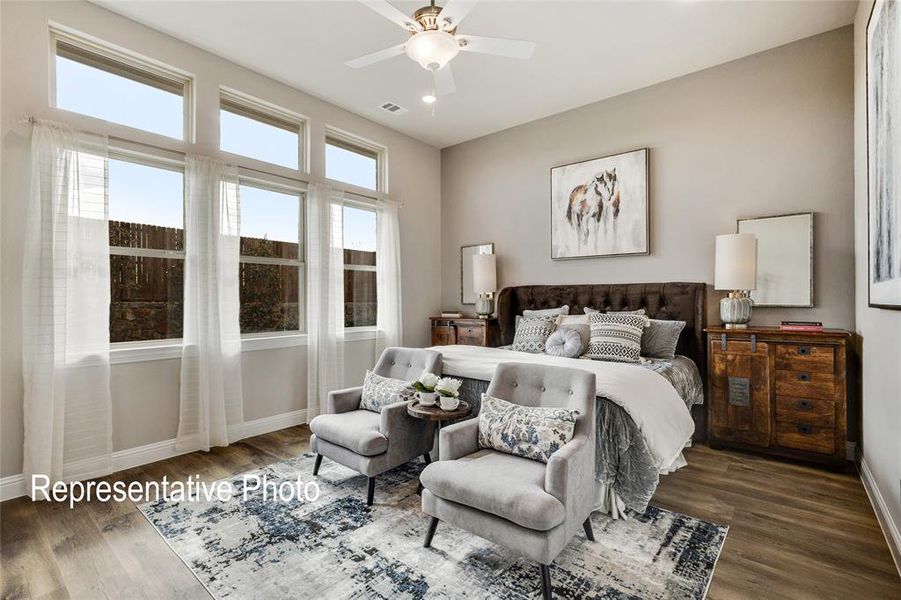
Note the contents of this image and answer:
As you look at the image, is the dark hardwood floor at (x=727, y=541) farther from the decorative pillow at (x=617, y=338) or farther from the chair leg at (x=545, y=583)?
the decorative pillow at (x=617, y=338)

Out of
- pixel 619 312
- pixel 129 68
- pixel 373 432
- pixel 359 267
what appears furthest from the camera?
pixel 359 267

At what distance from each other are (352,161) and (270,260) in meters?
1.65

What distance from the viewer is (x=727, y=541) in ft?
7.47

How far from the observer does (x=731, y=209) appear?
3.95 m

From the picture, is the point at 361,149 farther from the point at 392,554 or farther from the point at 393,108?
the point at 392,554

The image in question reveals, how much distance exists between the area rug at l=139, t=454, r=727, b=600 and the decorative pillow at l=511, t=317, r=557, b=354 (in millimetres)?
1815

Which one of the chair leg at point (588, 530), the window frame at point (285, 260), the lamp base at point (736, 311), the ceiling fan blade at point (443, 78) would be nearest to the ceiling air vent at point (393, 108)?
the window frame at point (285, 260)

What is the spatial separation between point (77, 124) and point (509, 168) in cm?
420

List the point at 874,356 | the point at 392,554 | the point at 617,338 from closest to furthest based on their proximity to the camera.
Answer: the point at 392,554 → the point at 874,356 → the point at 617,338

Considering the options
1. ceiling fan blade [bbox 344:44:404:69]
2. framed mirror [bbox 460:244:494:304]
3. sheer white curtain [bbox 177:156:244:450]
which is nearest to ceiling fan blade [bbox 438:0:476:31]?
ceiling fan blade [bbox 344:44:404:69]

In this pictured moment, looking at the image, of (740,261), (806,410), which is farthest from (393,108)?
(806,410)

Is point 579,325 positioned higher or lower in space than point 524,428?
higher

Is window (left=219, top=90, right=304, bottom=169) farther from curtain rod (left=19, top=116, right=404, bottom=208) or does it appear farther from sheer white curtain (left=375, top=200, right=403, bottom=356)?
sheer white curtain (left=375, top=200, right=403, bottom=356)

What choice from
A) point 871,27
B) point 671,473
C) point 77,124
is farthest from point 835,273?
point 77,124
